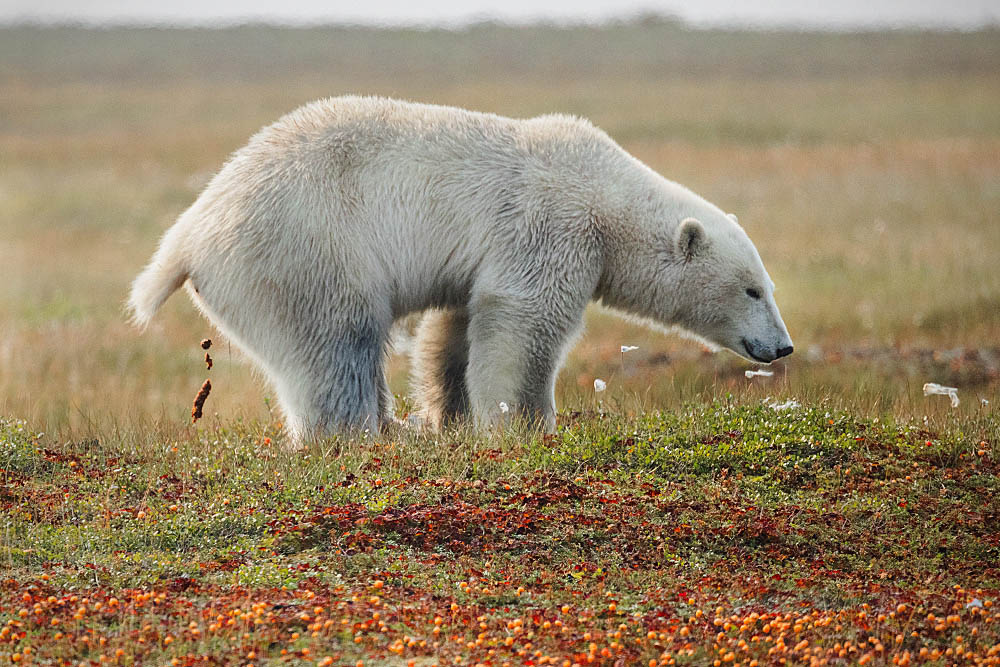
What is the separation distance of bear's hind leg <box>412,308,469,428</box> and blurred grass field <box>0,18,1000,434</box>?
28cm

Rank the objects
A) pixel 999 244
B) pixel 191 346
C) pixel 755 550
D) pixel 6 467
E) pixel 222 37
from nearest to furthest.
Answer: pixel 755 550, pixel 6 467, pixel 191 346, pixel 999 244, pixel 222 37

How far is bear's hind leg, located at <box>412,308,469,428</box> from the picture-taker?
26.5ft

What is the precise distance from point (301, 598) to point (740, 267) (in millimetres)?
4168

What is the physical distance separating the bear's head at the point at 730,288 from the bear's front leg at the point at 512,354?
0.94 meters

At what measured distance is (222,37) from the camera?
198ft

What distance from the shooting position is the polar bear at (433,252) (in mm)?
6973

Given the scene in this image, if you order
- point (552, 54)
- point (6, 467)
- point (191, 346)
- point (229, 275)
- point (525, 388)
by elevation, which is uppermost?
point (552, 54)

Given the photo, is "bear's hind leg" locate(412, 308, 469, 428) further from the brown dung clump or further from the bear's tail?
the bear's tail

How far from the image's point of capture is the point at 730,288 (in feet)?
25.9

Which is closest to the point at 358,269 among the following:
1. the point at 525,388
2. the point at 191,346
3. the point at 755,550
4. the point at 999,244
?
the point at 525,388

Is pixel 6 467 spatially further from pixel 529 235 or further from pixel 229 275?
pixel 529 235

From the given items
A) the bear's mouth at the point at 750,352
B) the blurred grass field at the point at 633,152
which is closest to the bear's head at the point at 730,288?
the bear's mouth at the point at 750,352

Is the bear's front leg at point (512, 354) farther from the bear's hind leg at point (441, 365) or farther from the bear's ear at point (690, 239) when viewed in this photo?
the bear's ear at point (690, 239)

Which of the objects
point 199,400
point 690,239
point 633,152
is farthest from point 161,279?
point 633,152
